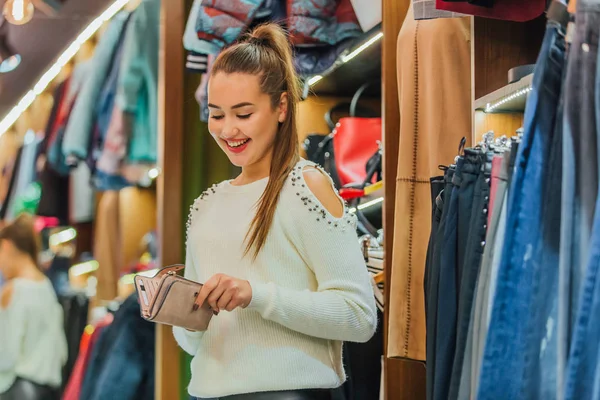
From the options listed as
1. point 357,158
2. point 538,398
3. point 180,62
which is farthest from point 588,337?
point 180,62

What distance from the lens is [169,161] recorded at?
284cm

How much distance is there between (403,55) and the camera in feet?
6.70

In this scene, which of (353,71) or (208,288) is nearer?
(208,288)

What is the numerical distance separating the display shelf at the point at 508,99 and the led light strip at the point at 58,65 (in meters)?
1.70

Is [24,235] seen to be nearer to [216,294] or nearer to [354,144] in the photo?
[354,144]

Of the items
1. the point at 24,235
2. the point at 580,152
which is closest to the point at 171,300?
the point at 580,152

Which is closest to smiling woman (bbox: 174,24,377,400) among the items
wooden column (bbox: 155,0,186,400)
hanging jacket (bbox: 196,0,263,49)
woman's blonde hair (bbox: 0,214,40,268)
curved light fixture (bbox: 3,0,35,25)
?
hanging jacket (bbox: 196,0,263,49)

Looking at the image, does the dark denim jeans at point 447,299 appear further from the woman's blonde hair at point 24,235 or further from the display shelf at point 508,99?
the woman's blonde hair at point 24,235

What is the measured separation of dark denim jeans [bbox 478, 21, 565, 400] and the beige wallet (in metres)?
0.56

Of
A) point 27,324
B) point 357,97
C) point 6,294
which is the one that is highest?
point 357,97

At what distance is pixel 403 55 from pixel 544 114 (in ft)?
3.42

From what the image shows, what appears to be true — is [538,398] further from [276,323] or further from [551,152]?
[276,323]

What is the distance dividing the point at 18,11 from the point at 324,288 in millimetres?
1993

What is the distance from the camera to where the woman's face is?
1.62 meters
